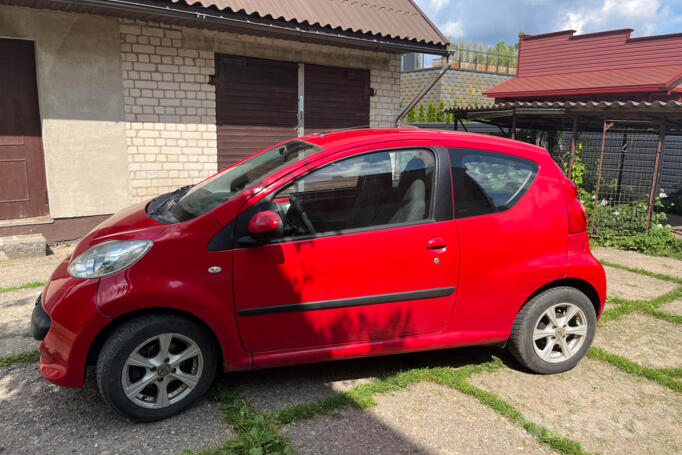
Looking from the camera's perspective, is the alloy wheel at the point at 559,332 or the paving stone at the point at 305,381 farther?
the alloy wheel at the point at 559,332

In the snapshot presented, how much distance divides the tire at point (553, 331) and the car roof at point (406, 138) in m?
1.07

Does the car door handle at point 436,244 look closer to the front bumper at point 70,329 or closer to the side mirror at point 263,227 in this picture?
the side mirror at point 263,227

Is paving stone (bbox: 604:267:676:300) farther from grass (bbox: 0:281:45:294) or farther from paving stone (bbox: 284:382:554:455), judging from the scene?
grass (bbox: 0:281:45:294)

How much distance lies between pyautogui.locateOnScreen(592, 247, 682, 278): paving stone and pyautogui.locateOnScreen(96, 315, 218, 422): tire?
6.22 metres

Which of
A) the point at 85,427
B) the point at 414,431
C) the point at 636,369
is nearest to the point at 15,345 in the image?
the point at 85,427

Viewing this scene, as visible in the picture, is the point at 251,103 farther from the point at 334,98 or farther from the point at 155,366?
the point at 155,366

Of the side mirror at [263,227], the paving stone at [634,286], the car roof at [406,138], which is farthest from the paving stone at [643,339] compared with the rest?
the side mirror at [263,227]

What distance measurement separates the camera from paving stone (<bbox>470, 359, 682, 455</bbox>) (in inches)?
116

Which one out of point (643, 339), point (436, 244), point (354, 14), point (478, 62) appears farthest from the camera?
point (478, 62)

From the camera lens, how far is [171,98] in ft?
25.2

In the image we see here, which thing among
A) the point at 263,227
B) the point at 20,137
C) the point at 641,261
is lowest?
the point at 641,261

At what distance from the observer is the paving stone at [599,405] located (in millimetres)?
2953

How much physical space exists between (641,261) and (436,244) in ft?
18.0

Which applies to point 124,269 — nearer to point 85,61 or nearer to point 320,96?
point 85,61
